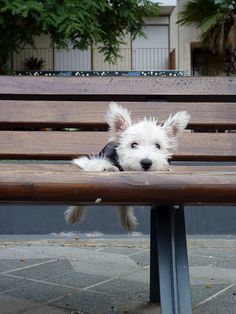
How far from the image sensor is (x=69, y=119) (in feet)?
8.80

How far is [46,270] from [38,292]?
51 centimetres

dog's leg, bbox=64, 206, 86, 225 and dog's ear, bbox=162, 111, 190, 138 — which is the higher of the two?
dog's ear, bbox=162, 111, 190, 138

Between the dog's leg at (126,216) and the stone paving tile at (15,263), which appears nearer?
the dog's leg at (126,216)

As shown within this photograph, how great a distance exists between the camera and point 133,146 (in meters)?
2.15

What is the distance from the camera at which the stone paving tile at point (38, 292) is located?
2.75 meters

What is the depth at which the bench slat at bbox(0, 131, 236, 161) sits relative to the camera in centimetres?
258

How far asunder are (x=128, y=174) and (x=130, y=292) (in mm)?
1524

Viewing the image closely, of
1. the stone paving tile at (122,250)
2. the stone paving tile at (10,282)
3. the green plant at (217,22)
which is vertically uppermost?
the green plant at (217,22)

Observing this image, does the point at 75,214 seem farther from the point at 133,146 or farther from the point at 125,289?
the point at 125,289

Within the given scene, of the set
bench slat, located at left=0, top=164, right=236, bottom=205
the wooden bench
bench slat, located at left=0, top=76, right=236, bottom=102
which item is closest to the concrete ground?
the wooden bench

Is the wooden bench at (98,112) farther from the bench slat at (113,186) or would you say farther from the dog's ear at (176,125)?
the bench slat at (113,186)

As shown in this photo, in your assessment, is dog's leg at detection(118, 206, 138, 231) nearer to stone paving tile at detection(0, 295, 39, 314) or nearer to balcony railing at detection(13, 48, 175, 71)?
stone paving tile at detection(0, 295, 39, 314)

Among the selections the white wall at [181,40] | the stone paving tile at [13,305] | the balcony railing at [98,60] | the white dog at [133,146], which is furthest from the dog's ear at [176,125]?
the white wall at [181,40]

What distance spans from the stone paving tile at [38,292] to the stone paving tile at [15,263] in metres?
0.47
